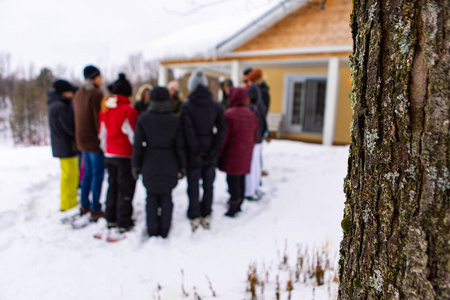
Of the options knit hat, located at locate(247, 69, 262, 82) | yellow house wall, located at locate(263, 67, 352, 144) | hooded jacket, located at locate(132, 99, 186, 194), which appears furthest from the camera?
yellow house wall, located at locate(263, 67, 352, 144)

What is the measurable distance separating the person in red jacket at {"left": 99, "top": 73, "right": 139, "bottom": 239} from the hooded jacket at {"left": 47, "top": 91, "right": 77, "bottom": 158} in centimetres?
70

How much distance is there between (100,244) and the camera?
338cm

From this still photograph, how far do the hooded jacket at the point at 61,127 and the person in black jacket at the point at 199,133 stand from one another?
1.69 meters

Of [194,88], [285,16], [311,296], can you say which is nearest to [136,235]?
[194,88]

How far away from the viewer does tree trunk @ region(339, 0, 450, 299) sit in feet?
2.63

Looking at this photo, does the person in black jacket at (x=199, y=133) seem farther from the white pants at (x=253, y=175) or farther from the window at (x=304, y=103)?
the window at (x=304, y=103)

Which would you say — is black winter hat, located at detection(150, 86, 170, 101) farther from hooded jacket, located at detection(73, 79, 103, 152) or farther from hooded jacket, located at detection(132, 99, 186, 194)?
hooded jacket, located at detection(73, 79, 103, 152)

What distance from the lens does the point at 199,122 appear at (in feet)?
12.2

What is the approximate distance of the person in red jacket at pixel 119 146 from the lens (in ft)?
11.8

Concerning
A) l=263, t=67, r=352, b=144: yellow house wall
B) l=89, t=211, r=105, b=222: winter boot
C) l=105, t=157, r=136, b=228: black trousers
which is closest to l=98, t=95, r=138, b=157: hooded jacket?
l=105, t=157, r=136, b=228: black trousers

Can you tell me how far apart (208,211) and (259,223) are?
72cm

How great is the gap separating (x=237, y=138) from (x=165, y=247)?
1.70 metres

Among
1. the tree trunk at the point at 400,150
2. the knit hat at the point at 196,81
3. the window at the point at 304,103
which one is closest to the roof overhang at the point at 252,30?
the window at the point at 304,103

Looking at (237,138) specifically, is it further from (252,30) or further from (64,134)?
(252,30)
